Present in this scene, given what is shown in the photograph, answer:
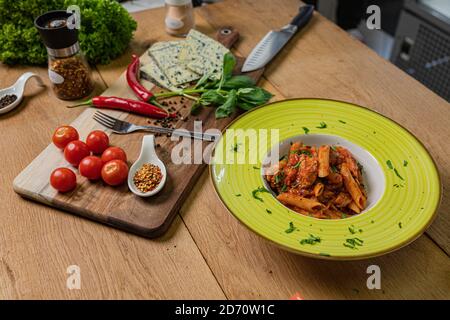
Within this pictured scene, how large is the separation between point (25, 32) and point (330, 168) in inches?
49.3

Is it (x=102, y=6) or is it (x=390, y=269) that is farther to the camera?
(x=102, y=6)

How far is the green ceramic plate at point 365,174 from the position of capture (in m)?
0.92

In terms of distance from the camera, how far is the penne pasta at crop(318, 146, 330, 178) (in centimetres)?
108

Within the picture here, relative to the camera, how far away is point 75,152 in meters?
1.19

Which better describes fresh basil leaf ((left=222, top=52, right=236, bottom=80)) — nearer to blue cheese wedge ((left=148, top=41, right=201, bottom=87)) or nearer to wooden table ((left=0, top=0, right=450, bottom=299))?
blue cheese wedge ((left=148, top=41, right=201, bottom=87))

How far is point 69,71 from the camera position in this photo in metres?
1.45

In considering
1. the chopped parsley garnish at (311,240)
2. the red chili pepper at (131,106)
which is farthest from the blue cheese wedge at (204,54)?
the chopped parsley garnish at (311,240)

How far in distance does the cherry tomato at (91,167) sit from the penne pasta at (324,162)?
59 cm

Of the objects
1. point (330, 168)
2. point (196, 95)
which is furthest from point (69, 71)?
point (330, 168)

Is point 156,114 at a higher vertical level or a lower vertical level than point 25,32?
lower

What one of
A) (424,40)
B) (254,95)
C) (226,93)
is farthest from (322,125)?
(424,40)
